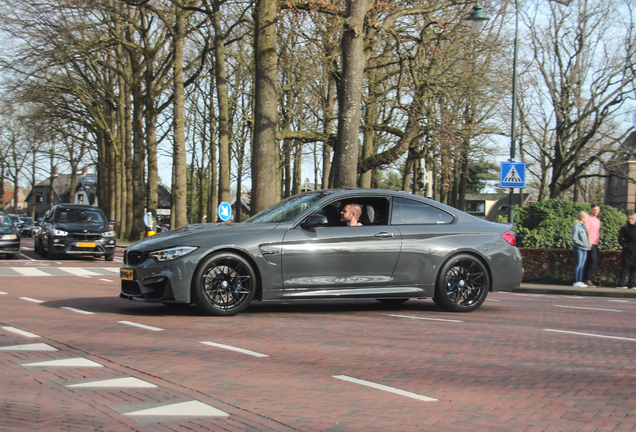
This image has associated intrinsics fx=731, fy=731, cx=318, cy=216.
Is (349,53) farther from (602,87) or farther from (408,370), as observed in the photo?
(602,87)

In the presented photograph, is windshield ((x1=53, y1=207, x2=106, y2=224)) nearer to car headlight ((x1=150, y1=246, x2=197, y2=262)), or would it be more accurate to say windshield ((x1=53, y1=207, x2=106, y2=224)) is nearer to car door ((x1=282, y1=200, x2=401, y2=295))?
car headlight ((x1=150, y1=246, x2=197, y2=262))

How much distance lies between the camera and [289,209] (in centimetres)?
923

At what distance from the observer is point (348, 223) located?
9281mm

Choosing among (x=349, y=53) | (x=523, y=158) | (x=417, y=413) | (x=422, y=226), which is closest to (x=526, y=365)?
(x=417, y=413)

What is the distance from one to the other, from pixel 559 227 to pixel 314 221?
36.5 ft

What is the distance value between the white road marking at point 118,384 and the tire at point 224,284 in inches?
118

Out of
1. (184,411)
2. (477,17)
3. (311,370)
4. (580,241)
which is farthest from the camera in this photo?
(477,17)

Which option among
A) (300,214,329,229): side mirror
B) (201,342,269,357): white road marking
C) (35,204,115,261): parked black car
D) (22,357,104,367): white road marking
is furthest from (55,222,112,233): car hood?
(22,357,104,367): white road marking

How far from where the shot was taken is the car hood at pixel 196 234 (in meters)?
8.37

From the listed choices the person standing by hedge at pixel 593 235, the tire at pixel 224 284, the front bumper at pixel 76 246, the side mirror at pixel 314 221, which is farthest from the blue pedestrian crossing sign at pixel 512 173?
the front bumper at pixel 76 246

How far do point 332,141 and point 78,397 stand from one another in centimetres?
1672

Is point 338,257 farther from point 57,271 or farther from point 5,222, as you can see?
point 5,222

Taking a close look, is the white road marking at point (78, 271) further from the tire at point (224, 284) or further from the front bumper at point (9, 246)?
the tire at point (224, 284)

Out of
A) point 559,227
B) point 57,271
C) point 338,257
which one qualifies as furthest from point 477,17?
point 57,271
